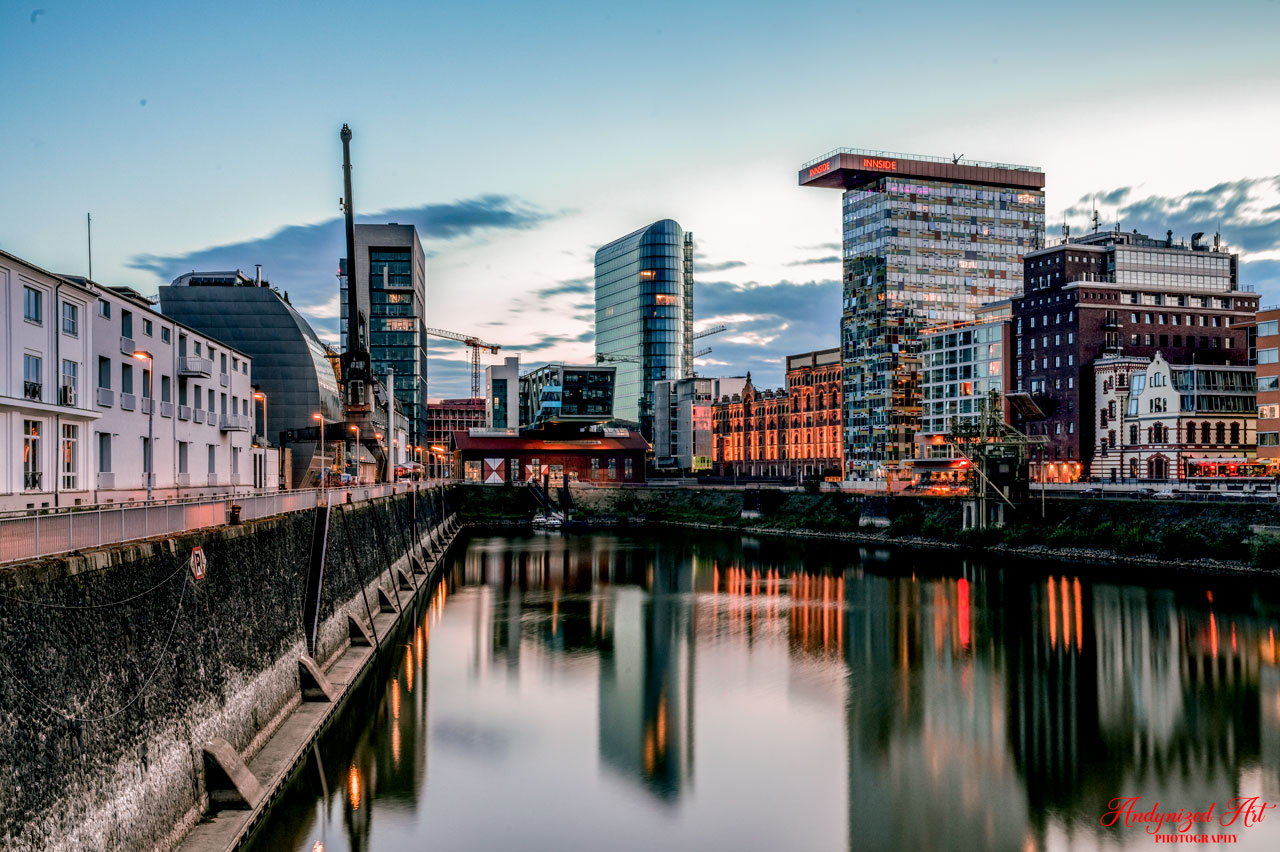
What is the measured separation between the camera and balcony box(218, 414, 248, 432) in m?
55.6

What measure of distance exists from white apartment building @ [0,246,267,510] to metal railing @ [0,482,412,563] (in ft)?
13.1

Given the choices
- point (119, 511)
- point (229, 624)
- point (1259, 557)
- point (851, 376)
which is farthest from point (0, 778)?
point (851, 376)

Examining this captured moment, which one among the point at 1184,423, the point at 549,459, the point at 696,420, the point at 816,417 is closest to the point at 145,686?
the point at 1184,423

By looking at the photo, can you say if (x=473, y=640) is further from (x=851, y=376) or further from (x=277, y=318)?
(x=851, y=376)

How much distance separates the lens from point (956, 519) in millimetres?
84375

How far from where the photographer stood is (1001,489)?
3076 inches

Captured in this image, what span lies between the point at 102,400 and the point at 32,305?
24.2 feet

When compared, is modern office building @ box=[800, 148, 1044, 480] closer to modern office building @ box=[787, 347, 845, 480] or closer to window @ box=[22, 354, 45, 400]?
modern office building @ box=[787, 347, 845, 480]

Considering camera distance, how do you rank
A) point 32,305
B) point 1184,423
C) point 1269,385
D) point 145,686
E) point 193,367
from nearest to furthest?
point 145,686 < point 32,305 < point 193,367 < point 1269,385 < point 1184,423

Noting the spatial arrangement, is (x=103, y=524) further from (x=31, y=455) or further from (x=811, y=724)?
(x=811, y=724)

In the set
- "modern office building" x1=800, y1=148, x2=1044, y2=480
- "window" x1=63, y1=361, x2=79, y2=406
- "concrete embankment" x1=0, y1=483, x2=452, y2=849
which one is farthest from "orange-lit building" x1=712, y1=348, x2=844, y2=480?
"concrete embankment" x1=0, y1=483, x2=452, y2=849

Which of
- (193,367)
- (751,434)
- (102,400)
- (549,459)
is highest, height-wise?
(193,367)

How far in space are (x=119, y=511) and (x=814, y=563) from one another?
64.8 m

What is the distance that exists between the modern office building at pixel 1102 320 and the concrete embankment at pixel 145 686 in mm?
89227
